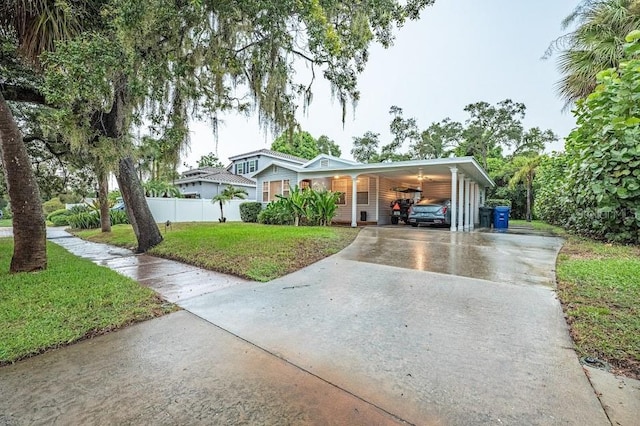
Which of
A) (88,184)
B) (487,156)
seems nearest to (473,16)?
(88,184)

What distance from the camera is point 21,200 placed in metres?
4.83

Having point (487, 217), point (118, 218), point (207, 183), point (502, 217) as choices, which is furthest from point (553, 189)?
point (118, 218)

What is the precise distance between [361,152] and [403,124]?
685cm

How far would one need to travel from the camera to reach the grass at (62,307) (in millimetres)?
2678

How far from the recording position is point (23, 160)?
4.86 m

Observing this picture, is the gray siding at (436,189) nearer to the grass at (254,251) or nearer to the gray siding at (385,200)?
the gray siding at (385,200)

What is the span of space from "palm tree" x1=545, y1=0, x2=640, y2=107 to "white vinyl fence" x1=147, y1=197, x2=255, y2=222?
1573cm

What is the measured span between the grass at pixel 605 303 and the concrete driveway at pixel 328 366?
0.17m

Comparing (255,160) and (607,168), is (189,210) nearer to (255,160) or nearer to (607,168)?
(255,160)

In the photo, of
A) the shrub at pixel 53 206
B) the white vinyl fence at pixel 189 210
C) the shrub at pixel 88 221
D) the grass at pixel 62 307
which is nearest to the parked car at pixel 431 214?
the white vinyl fence at pixel 189 210

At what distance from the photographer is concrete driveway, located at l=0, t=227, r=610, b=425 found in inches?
68.2

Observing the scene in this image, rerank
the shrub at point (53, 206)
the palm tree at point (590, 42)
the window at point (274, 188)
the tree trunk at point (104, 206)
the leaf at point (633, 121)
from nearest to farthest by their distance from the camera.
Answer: the leaf at point (633, 121) → the palm tree at point (590, 42) → the tree trunk at point (104, 206) → the window at point (274, 188) → the shrub at point (53, 206)

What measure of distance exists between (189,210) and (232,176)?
7468 millimetres

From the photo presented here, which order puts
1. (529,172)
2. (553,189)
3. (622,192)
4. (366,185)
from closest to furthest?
(622,192) < (553,189) < (366,185) < (529,172)
